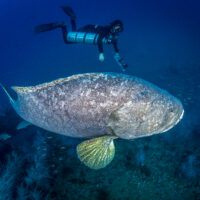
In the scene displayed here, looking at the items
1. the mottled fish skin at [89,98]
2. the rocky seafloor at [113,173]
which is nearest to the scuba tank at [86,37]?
the rocky seafloor at [113,173]

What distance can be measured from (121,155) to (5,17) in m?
150

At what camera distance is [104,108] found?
2570 mm

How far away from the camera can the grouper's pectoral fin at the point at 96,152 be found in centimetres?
274

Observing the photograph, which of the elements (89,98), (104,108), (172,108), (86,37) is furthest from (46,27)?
(172,108)

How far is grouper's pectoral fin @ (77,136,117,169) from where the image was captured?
108 inches

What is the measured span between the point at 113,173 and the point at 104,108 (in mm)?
2569

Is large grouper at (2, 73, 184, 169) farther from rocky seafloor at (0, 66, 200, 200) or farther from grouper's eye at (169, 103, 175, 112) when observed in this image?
rocky seafloor at (0, 66, 200, 200)

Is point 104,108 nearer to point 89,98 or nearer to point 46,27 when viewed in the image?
point 89,98

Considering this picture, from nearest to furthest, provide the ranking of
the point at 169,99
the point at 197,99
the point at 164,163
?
the point at 169,99, the point at 164,163, the point at 197,99

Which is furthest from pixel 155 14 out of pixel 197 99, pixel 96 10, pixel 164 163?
pixel 164 163

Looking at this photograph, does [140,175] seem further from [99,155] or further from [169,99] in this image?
[169,99]

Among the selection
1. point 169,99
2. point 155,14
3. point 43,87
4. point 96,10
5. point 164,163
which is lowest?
point 164,163

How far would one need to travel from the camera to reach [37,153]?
517 cm

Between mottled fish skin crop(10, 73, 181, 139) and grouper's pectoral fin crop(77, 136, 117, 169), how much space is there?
17 centimetres
